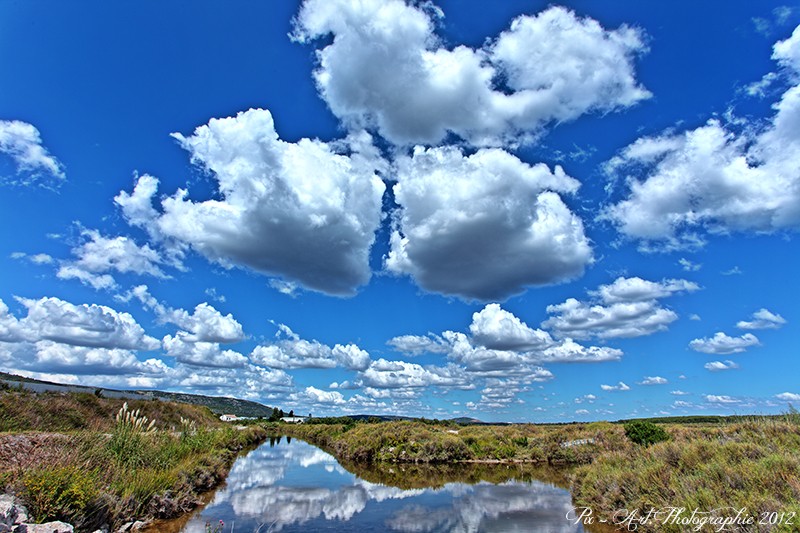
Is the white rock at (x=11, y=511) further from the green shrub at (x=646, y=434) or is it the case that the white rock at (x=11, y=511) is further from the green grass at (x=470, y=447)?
the green grass at (x=470, y=447)

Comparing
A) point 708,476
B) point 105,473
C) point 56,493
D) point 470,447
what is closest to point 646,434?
point 708,476

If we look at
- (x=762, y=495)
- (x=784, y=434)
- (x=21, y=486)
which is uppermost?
(x=784, y=434)

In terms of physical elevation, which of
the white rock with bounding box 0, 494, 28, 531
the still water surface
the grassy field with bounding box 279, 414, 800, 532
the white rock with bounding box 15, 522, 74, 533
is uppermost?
the grassy field with bounding box 279, 414, 800, 532

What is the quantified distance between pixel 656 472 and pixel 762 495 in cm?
390

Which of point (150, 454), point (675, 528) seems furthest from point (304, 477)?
point (675, 528)

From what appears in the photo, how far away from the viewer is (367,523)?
1323cm

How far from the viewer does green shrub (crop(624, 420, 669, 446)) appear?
22.1m

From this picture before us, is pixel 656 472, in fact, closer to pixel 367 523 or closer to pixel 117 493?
pixel 367 523

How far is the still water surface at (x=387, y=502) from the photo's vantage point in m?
12.9

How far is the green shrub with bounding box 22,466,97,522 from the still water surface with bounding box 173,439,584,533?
3.17 meters

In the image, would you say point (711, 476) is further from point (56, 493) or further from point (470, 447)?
point (470, 447)

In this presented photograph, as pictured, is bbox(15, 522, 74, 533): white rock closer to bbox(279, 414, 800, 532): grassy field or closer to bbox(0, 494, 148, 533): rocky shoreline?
bbox(0, 494, 148, 533): rocky shoreline

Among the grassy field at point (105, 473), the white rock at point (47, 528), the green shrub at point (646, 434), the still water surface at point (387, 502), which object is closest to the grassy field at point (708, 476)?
the green shrub at point (646, 434)

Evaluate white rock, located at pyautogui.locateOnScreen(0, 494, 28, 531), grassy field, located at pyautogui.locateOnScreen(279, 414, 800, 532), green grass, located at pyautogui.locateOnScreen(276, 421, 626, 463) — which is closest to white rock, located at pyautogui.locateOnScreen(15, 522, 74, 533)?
white rock, located at pyautogui.locateOnScreen(0, 494, 28, 531)
